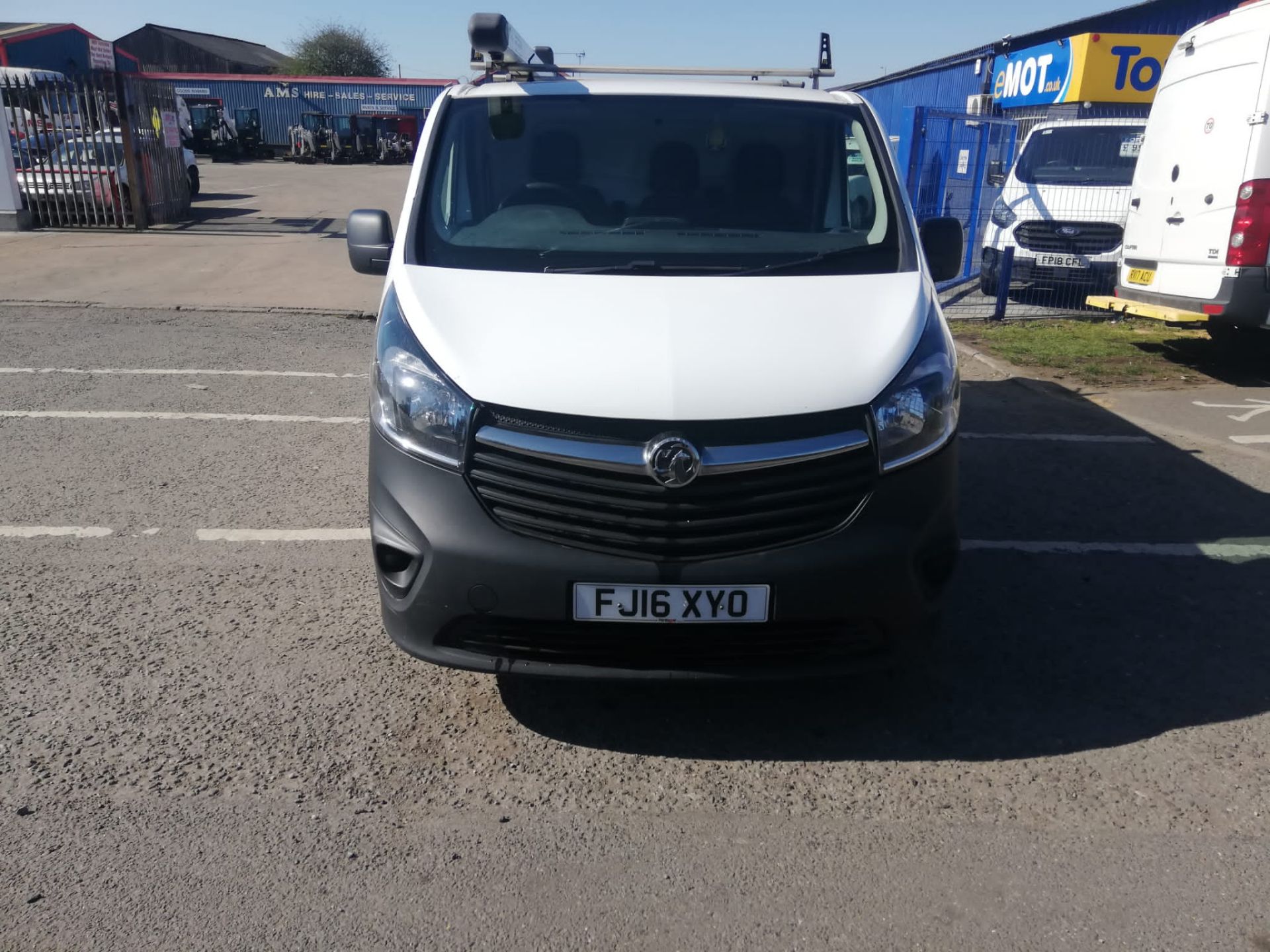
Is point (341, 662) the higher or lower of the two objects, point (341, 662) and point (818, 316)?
the lower

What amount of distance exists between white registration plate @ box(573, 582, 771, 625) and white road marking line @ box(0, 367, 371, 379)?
5615mm

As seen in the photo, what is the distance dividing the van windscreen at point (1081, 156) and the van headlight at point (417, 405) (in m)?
10.6

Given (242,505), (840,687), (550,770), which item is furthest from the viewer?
(242,505)

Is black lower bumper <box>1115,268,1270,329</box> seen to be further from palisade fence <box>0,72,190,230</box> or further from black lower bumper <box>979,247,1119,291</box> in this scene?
palisade fence <box>0,72,190,230</box>

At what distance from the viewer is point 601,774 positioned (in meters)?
3.03

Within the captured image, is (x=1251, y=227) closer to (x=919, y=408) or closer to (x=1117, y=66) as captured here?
(x=919, y=408)

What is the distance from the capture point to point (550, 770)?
3037 mm

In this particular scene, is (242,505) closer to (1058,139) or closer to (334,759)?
(334,759)

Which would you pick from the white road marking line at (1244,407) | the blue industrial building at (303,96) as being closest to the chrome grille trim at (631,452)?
the white road marking line at (1244,407)

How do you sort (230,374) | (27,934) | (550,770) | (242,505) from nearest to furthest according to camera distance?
(27,934), (550,770), (242,505), (230,374)

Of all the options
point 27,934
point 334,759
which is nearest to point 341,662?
point 334,759

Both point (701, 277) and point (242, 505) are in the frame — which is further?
point (242, 505)

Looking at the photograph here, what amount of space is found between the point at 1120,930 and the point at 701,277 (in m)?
2.24

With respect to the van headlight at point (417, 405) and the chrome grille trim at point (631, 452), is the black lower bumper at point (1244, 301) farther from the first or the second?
the van headlight at point (417, 405)
